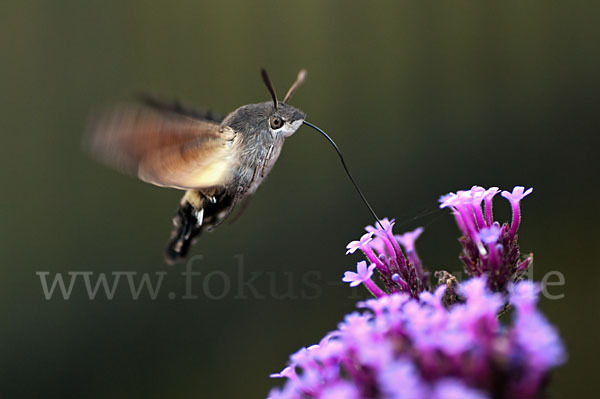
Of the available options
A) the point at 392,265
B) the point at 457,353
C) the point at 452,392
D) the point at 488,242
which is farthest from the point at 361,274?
the point at 452,392

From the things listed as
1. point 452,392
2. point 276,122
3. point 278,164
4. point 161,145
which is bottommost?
point 452,392

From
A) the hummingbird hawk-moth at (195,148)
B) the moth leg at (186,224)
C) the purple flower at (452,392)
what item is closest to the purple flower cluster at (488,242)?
the hummingbird hawk-moth at (195,148)

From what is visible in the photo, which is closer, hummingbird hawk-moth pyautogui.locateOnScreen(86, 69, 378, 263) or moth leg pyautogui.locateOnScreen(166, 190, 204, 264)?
hummingbird hawk-moth pyautogui.locateOnScreen(86, 69, 378, 263)

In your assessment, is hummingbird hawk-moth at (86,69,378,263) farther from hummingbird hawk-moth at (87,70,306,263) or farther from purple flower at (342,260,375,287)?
purple flower at (342,260,375,287)

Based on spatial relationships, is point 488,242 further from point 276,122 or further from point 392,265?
point 276,122

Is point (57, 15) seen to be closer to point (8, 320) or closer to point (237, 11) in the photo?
point (237, 11)

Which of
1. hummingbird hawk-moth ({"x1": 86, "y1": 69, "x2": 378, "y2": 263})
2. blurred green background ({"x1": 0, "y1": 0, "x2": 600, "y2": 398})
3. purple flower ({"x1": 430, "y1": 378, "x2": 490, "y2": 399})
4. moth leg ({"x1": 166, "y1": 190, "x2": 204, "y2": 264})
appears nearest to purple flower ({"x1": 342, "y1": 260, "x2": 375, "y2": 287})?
hummingbird hawk-moth ({"x1": 86, "y1": 69, "x2": 378, "y2": 263})

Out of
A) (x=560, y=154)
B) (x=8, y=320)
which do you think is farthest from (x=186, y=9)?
(x=560, y=154)
